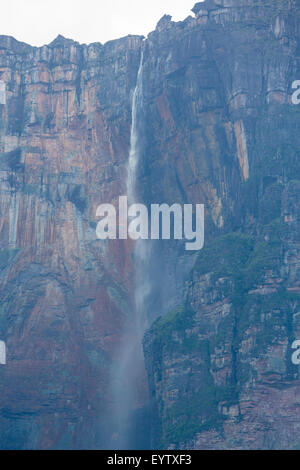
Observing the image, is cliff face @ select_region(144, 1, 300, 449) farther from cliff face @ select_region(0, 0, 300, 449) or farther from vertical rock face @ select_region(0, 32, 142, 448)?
vertical rock face @ select_region(0, 32, 142, 448)

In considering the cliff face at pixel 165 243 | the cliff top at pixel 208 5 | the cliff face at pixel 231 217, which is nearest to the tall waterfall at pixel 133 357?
the cliff face at pixel 165 243

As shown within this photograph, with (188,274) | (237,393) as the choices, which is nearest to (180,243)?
(188,274)

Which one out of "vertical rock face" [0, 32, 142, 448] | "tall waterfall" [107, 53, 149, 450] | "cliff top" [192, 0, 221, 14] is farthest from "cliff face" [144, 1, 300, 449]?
"vertical rock face" [0, 32, 142, 448]

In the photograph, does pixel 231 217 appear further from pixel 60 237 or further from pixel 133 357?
pixel 60 237

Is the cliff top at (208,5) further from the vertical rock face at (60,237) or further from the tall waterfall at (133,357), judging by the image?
the tall waterfall at (133,357)

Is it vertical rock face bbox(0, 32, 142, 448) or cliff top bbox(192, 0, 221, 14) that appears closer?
vertical rock face bbox(0, 32, 142, 448)

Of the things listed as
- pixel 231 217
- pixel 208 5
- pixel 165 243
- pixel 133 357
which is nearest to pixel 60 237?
pixel 165 243

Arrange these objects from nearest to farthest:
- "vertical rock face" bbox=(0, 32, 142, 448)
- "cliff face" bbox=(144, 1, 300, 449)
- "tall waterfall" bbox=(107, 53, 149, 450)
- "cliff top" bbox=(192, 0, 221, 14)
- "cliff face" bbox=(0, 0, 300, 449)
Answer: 1. "cliff face" bbox=(144, 1, 300, 449)
2. "cliff face" bbox=(0, 0, 300, 449)
3. "tall waterfall" bbox=(107, 53, 149, 450)
4. "vertical rock face" bbox=(0, 32, 142, 448)
5. "cliff top" bbox=(192, 0, 221, 14)
